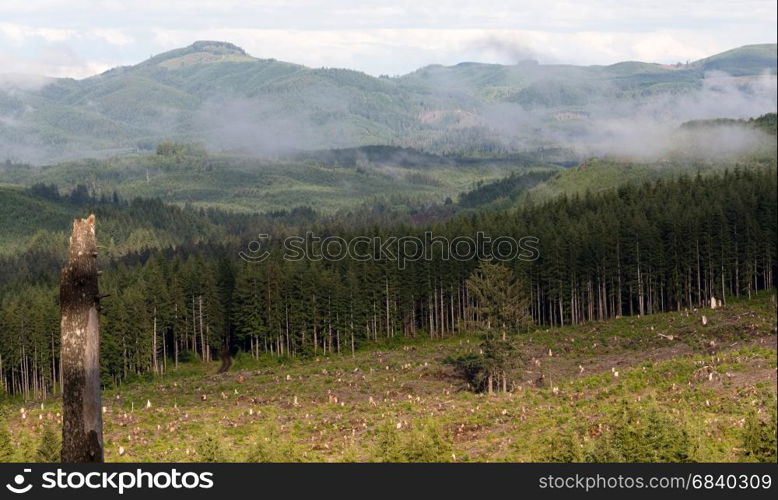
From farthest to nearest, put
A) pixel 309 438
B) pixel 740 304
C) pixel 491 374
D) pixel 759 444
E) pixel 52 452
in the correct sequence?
pixel 740 304 → pixel 491 374 → pixel 309 438 → pixel 52 452 → pixel 759 444

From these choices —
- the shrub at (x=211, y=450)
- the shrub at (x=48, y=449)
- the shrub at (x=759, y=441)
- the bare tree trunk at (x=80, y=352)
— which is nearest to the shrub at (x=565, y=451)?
the shrub at (x=759, y=441)

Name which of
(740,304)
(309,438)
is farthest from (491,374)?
(740,304)

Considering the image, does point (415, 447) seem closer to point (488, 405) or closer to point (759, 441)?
point (759, 441)

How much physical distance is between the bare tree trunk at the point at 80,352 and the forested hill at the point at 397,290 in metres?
107

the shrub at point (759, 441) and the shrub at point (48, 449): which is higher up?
the shrub at point (759, 441)

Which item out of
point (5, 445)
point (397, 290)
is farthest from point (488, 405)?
point (397, 290)

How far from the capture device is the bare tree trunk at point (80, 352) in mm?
20812

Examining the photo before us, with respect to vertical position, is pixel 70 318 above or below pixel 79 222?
below

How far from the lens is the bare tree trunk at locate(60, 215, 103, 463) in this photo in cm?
2081

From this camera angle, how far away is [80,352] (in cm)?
2086

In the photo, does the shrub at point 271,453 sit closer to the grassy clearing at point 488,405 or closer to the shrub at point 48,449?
the grassy clearing at point 488,405
